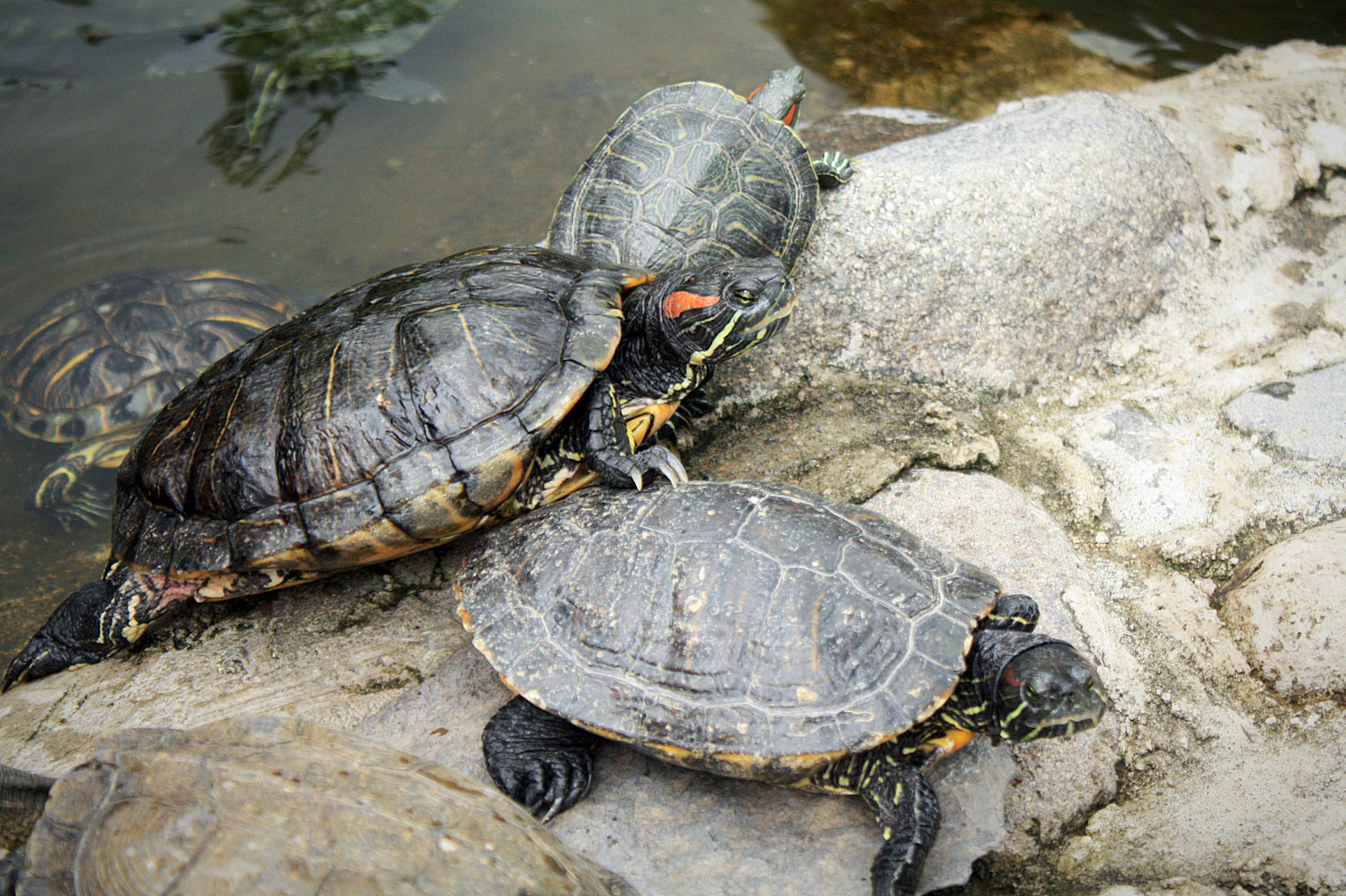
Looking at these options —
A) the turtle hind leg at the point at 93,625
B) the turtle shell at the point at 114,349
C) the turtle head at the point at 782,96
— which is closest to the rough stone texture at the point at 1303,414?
the turtle head at the point at 782,96

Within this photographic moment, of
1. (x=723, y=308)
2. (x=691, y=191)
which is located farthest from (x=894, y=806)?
(x=691, y=191)

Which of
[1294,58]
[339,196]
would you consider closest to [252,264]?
[339,196]

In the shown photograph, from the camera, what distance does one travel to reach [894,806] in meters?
2.66

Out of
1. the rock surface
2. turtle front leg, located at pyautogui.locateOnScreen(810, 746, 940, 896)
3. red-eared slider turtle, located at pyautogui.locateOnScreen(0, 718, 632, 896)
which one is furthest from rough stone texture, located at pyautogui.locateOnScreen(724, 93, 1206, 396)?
red-eared slider turtle, located at pyautogui.locateOnScreen(0, 718, 632, 896)

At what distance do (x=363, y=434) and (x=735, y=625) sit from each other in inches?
66.7

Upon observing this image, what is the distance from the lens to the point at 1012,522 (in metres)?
3.68

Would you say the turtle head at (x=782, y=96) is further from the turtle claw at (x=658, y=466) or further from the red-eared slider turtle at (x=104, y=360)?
the red-eared slider turtle at (x=104, y=360)

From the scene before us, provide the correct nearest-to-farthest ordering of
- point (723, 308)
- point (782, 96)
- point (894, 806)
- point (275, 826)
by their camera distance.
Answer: point (275, 826), point (894, 806), point (723, 308), point (782, 96)

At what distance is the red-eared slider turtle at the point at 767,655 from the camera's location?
2637 millimetres

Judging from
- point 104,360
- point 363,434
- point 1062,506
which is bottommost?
point 104,360

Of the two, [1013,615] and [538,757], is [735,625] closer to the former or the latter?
[538,757]

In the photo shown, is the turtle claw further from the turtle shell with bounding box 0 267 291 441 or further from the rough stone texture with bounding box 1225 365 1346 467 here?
the turtle shell with bounding box 0 267 291 441

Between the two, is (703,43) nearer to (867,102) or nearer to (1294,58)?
(867,102)

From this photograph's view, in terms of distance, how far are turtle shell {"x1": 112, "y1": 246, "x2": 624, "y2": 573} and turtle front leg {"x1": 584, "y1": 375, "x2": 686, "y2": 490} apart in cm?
14
